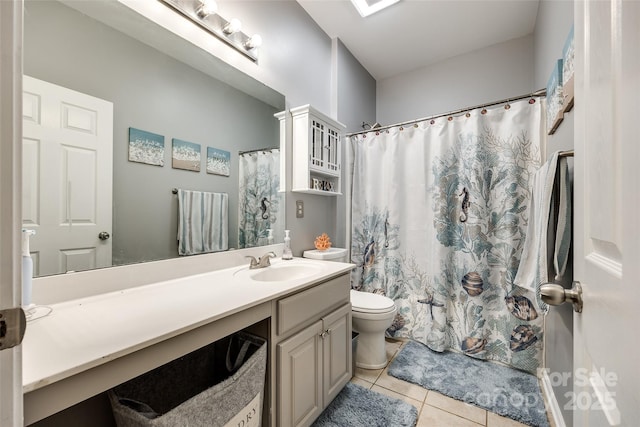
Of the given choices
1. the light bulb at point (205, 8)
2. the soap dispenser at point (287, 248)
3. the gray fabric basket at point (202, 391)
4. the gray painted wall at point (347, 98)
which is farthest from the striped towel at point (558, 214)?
the light bulb at point (205, 8)

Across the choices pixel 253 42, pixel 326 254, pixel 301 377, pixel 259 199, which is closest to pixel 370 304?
pixel 326 254

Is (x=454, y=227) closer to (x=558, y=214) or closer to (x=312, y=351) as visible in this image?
(x=558, y=214)

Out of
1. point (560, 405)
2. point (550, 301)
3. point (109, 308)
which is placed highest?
point (550, 301)

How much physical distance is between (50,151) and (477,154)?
2.31 m

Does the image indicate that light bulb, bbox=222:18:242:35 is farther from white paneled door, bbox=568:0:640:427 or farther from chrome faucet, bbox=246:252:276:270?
white paneled door, bbox=568:0:640:427

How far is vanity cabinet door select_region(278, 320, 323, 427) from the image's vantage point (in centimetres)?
108

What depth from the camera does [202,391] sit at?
968 mm

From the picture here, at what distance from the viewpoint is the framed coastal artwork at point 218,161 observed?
1.39m

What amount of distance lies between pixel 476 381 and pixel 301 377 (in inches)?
48.2

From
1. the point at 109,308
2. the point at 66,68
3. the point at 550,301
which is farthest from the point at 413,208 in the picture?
the point at 66,68

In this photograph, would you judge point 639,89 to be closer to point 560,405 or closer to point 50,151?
point 50,151

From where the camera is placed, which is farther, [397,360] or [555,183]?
[397,360]

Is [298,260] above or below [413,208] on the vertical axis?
below

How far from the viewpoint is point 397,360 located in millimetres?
1901
